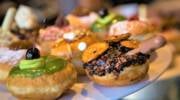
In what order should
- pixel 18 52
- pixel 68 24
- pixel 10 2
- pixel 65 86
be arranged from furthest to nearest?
pixel 10 2, pixel 68 24, pixel 18 52, pixel 65 86

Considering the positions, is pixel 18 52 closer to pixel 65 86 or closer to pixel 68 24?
pixel 65 86

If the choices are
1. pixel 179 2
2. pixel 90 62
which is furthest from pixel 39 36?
pixel 179 2

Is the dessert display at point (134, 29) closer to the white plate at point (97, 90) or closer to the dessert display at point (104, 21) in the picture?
the dessert display at point (104, 21)

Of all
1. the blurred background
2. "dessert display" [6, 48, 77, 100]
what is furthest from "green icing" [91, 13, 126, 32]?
"dessert display" [6, 48, 77, 100]

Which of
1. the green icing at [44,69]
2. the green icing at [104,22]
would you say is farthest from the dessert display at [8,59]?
the green icing at [104,22]

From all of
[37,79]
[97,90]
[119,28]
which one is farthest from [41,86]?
[119,28]

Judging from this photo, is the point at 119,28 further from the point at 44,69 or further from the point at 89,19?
the point at 44,69

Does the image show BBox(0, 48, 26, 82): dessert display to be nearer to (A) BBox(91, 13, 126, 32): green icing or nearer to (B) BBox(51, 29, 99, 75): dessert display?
(B) BBox(51, 29, 99, 75): dessert display
